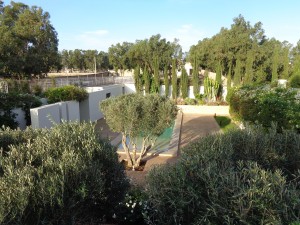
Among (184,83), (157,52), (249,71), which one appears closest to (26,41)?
(157,52)

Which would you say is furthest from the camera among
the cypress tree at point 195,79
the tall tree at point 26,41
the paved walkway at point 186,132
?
the cypress tree at point 195,79

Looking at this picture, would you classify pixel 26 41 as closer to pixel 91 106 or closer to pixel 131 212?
pixel 91 106

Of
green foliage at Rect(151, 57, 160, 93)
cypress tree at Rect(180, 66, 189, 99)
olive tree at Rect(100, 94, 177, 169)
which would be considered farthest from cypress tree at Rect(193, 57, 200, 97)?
olive tree at Rect(100, 94, 177, 169)

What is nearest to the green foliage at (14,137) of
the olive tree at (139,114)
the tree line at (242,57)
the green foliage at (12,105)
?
the olive tree at (139,114)

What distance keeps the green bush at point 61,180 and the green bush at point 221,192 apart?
3.05 feet

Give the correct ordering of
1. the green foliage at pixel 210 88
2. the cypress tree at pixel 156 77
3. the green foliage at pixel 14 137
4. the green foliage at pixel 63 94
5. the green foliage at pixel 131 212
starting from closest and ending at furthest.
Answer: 1. the green foliage at pixel 14 137
2. the green foliage at pixel 131 212
3. the green foliage at pixel 63 94
4. the green foliage at pixel 210 88
5. the cypress tree at pixel 156 77

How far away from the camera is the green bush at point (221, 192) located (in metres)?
2.78

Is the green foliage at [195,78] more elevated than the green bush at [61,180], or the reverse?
the green foliage at [195,78]

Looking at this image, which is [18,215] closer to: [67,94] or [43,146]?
[43,146]

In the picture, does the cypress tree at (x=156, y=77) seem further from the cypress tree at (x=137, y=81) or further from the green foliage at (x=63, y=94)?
the green foliage at (x=63, y=94)

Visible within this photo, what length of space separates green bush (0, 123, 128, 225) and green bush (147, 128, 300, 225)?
0.93 meters

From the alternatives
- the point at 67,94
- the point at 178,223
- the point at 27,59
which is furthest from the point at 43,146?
the point at 27,59

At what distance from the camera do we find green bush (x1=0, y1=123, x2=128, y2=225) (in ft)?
9.30

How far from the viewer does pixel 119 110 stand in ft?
28.9
